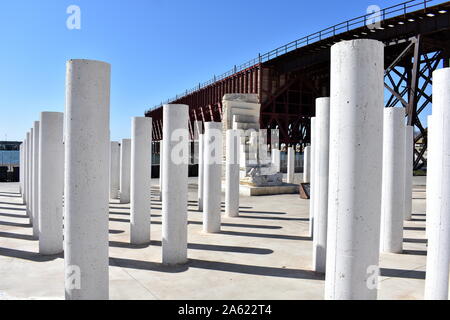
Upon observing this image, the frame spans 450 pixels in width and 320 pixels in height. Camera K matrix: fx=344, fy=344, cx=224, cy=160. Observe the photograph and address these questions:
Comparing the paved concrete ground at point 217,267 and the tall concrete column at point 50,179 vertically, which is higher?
the tall concrete column at point 50,179

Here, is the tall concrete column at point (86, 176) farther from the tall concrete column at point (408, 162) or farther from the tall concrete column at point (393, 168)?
Result: the tall concrete column at point (408, 162)

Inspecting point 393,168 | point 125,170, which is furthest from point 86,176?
point 125,170

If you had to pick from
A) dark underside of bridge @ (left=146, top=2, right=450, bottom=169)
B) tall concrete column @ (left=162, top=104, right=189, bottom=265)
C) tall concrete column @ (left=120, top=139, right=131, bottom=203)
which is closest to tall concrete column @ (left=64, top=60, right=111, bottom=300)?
tall concrete column @ (left=162, top=104, right=189, bottom=265)

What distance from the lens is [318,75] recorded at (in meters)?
38.2

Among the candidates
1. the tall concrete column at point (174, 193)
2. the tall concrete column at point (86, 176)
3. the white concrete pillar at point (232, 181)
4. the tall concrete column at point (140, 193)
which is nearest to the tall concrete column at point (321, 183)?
the tall concrete column at point (174, 193)

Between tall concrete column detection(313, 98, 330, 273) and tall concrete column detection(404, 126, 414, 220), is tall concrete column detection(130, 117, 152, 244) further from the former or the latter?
tall concrete column detection(404, 126, 414, 220)

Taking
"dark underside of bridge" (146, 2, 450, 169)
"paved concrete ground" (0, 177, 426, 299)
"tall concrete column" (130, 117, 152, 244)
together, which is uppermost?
"dark underside of bridge" (146, 2, 450, 169)

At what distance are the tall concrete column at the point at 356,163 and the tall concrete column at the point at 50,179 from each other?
6053 millimetres

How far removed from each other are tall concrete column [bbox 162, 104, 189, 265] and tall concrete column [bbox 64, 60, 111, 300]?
7.80 feet

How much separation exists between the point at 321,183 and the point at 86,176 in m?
4.50

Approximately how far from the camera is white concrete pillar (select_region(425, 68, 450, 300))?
14.7 ft

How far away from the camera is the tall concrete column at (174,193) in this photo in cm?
698

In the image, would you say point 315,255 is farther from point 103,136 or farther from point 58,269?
point 58,269
